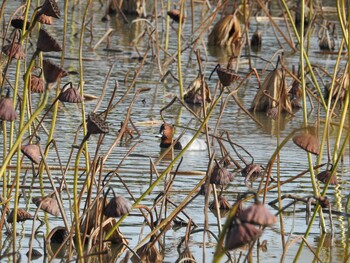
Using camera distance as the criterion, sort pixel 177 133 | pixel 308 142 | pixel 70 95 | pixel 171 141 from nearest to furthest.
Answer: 1. pixel 308 142
2. pixel 70 95
3. pixel 171 141
4. pixel 177 133

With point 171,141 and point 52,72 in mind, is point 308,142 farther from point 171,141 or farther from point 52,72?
point 171,141

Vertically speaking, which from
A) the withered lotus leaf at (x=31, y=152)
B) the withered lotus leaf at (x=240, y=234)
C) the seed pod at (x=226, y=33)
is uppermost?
the withered lotus leaf at (x=240, y=234)

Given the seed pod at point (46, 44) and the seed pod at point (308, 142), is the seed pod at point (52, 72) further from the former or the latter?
the seed pod at point (308, 142)

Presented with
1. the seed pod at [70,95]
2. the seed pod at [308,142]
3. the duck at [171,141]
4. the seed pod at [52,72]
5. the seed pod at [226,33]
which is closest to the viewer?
the seed pod at [52,72]

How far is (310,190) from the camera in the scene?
4.50m

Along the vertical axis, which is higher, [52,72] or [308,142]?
[52,72]

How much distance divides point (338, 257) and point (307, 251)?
0.10m

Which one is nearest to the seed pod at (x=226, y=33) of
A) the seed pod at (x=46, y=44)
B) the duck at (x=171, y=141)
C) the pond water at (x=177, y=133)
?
the pond water at (x=177, y=133)

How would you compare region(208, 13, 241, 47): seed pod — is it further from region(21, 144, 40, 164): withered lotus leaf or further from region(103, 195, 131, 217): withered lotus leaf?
region(103, 195, 131, 217): withered lotus leaf

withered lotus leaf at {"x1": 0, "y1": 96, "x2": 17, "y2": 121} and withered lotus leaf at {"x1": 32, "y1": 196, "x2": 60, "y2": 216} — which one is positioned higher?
withered lotus leaf at {"x1": 0, "y1": 96, "x2": 17, "y2": 121}

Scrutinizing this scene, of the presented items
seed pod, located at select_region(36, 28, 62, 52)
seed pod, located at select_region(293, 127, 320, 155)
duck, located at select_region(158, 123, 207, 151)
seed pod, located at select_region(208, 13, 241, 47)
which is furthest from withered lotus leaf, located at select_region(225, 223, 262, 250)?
seed pod, located at select_region(208, 13, 241, 47)

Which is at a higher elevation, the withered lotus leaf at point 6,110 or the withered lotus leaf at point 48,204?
the withered lotus leaf at point 6,110

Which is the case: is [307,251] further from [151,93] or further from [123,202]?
[151,93]

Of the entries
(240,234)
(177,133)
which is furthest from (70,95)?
(177,133)
